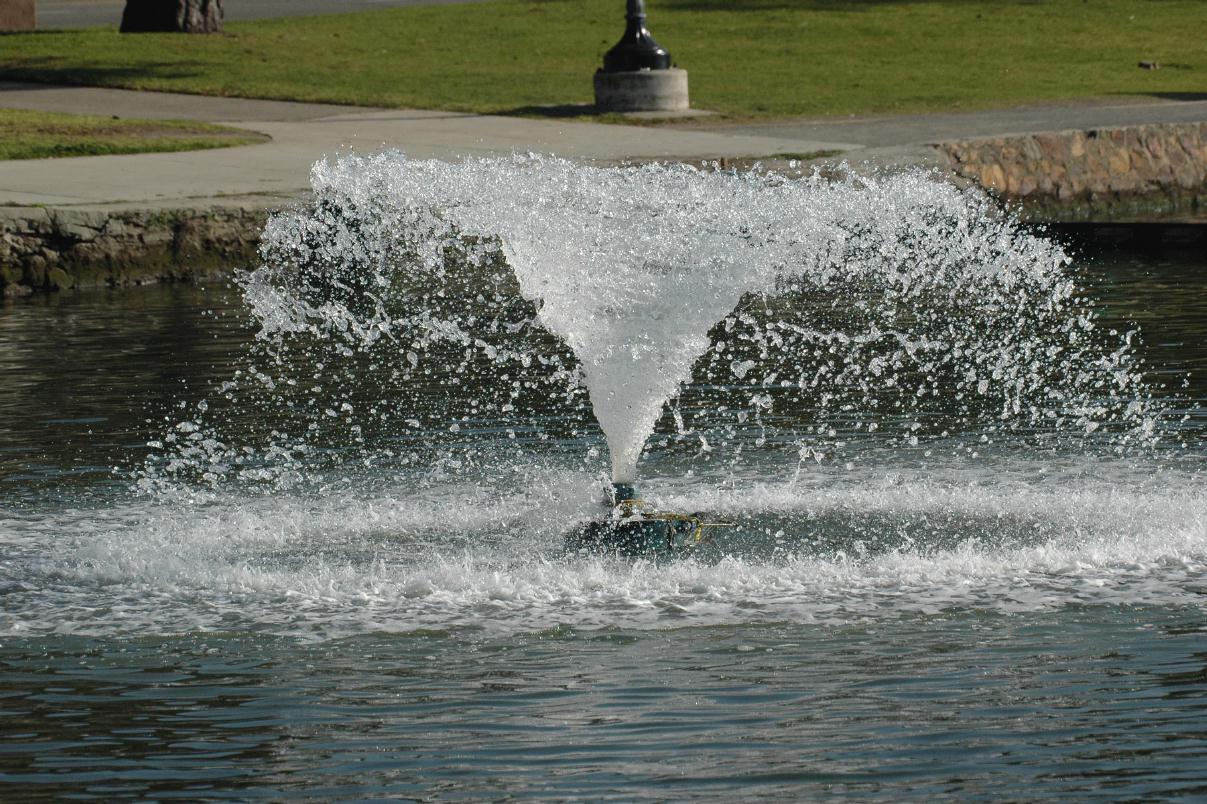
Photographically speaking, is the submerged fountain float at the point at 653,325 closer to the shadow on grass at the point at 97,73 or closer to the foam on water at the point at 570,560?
the foam on water at the point at 570,560

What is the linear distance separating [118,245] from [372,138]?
423 cm

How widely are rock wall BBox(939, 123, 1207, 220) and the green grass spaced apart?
656cm

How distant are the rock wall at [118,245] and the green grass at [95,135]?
9.34ft

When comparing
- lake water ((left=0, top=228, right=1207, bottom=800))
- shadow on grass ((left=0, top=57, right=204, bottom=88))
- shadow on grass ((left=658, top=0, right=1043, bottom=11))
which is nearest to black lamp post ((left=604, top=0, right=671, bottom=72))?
shadow on grass ((left=0, top=57, right=204, bottom=88))

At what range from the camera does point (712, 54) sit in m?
27.1

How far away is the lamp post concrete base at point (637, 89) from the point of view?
2105cm

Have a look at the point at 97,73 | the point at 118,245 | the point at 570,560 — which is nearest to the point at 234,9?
the point at 97,73

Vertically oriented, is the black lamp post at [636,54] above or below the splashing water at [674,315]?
above

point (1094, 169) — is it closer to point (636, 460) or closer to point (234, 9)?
point (636, 460)

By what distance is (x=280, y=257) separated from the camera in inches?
590

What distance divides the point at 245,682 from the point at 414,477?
294 centimetres

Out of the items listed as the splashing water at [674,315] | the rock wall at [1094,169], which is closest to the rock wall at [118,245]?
the splashing water at [674,315]

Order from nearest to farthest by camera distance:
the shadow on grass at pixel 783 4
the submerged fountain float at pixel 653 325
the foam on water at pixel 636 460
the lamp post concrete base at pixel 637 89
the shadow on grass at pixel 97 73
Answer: the foam on water at pixel 636 460 → the submerged fountain float at pixel 653 325 → the lamp post concrete base at pixel 637 89 → the shadow on grass at pixel 97 73 → the shadow on grass at pixel 783 4

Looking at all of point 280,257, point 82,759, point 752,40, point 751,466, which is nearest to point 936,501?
point 751,466
